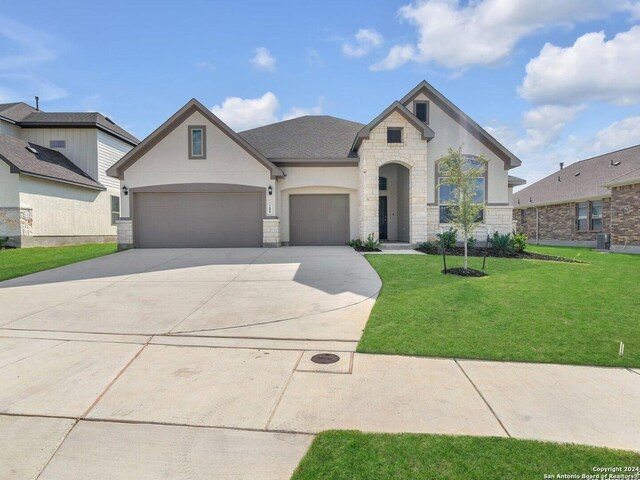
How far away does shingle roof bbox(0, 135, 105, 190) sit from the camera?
52.8ft

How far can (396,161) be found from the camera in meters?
14.9

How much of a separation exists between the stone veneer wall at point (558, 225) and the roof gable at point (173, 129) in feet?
47.8

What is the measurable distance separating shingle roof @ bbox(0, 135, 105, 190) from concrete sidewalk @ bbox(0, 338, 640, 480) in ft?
52.2

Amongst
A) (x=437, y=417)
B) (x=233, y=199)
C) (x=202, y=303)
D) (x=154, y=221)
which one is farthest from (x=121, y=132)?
(x=437, y=417)

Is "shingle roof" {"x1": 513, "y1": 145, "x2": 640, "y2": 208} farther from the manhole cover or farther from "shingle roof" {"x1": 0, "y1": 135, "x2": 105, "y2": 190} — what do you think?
"shingle roof" {"x1": 0, "y1": 135, "x2": 105, "y2": 190}

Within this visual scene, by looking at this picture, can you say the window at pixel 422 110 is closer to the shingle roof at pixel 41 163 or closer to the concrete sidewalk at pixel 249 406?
the concrete sidewalk at pixel 249 406

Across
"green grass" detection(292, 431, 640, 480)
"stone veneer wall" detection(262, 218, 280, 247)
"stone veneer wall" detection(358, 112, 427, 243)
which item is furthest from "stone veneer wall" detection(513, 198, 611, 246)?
"green grass" detection(292, 431, 640, 480)

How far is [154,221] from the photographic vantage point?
50.7 ft

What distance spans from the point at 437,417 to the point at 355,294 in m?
4.38

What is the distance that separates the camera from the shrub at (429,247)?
13752 millimetres

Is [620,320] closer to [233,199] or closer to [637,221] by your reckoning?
[233,199]

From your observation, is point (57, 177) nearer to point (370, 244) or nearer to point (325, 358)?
point (370, 244)

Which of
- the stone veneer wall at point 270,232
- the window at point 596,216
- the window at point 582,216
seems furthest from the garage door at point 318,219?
the window at point 582,216

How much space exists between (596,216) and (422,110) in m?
13.1
